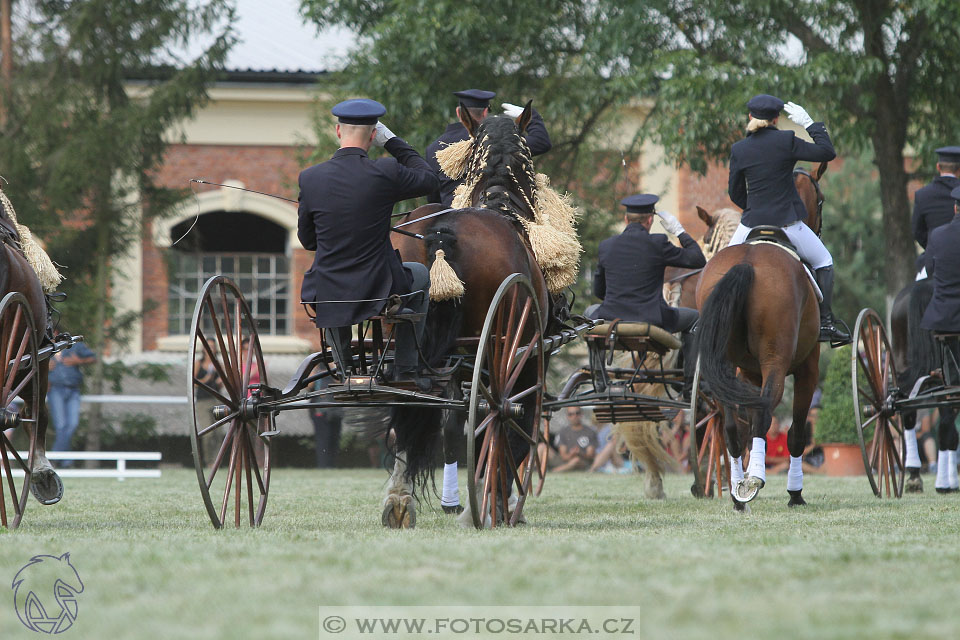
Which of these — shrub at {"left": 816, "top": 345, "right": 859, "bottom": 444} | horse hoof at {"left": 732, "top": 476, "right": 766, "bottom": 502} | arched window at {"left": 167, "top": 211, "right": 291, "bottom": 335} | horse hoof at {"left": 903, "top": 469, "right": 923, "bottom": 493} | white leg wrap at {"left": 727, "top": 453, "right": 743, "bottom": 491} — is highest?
arched window at {"left": 167, "top": 211, "right": 291, "bottom": 335}

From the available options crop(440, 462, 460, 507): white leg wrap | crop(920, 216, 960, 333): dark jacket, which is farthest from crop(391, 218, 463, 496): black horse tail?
crop(920, 216, 960, 333): dark jacket

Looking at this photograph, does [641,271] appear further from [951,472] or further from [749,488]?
[951,472]

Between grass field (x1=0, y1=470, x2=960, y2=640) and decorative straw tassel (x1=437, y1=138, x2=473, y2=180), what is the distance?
201 cm

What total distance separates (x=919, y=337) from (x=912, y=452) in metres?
1.13

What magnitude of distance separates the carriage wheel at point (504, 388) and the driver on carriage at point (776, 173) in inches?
95.4

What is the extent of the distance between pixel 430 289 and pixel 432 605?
10.3 ft

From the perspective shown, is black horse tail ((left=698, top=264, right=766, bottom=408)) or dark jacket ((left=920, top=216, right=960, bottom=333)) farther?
dark jacket ((left=920, top=216, right=960, bottom=333))

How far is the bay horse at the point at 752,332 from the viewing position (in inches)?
318

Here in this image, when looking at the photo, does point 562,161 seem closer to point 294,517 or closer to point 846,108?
point 846,108

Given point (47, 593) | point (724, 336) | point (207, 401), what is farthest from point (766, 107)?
point (207, 401)

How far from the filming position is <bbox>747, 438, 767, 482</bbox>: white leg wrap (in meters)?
7.99

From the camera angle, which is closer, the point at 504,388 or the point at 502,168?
the point at 504,388

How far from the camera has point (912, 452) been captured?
1118 centimetres

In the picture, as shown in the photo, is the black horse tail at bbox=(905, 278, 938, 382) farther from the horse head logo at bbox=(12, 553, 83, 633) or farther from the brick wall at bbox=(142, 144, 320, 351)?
the brick wall at bbox=(142, 144, 320, 351)
